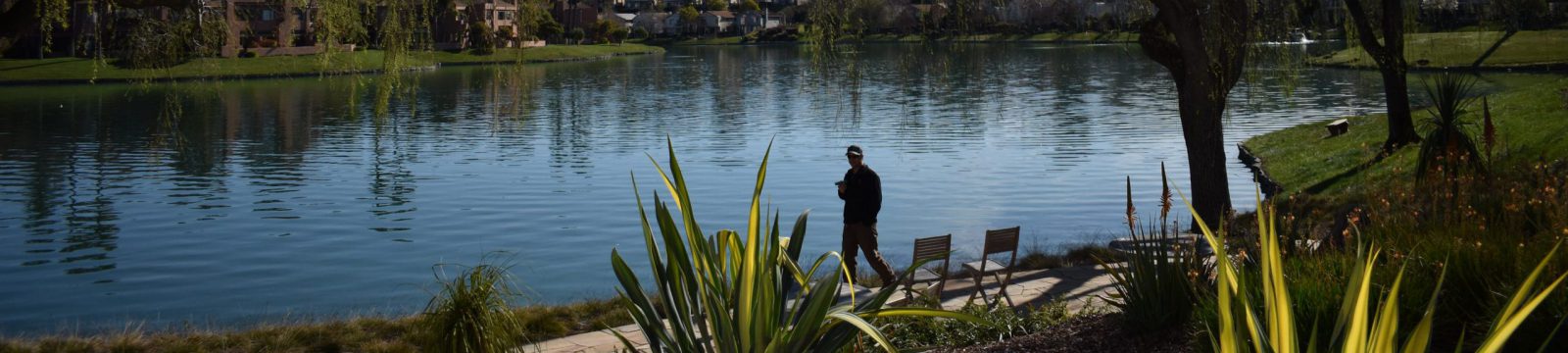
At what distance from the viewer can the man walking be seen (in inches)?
500

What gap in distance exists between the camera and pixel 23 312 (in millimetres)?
15898

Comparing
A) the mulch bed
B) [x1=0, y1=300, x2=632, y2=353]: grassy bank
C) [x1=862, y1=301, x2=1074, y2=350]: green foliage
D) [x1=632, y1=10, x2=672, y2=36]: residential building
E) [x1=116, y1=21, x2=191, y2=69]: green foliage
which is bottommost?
[x1=0, y1=300, x2=632, y2=353]: grassy bank

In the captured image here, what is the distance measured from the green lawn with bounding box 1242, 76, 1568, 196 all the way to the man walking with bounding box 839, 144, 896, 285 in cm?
676

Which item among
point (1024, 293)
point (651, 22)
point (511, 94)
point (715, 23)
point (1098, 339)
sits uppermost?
point (715, 23)

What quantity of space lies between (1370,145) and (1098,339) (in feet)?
56.5

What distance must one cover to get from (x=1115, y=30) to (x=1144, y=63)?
61.3 m

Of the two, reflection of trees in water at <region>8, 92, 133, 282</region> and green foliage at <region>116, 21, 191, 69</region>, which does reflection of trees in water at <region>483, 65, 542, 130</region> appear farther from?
reflection of trees in water at <region>8, 92, 133, 282</region>

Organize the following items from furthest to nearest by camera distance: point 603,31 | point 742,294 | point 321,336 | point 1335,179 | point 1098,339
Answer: point 603,31, point 1335,179, point 321,336, point 1098,339, point 742,294

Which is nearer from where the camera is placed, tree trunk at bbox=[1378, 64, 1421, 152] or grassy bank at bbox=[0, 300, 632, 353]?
grassy bank at bbox=[0, 300, 632, 353]

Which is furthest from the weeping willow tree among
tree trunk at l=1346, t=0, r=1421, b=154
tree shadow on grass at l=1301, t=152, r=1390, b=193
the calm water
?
tree trunk at l=1346, t=0, r=1421, b=154

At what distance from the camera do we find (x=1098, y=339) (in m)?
7.82

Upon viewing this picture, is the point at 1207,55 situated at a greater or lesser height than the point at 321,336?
greater

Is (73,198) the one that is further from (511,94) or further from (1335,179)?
(511,94)

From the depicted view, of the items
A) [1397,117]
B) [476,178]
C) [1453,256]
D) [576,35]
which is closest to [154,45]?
[1453,256]
